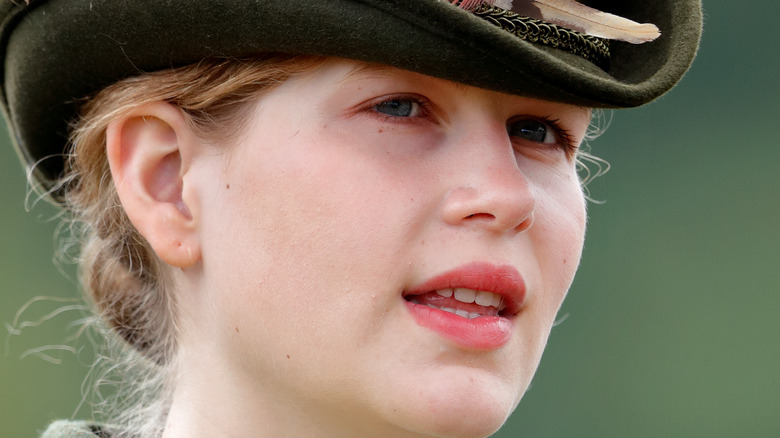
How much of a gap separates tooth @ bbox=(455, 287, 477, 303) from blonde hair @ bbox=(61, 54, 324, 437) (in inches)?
17.5

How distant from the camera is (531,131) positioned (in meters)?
2.06

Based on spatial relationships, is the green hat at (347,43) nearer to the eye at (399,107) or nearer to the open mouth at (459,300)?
the eye at (399,107)

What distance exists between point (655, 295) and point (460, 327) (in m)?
5.43

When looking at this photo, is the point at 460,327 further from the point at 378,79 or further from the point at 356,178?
the point at 378,79

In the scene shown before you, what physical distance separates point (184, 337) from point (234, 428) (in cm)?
23

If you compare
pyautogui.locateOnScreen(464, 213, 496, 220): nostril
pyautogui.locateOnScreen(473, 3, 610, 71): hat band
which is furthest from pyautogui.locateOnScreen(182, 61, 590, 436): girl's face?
pyautogui.locateOnScreen(473, 3, 610, 71): hat band

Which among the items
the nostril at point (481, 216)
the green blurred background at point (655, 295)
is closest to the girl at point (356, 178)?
the nostril at point (481, 216)

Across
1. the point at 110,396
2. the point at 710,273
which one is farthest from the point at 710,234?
the point at 110,396

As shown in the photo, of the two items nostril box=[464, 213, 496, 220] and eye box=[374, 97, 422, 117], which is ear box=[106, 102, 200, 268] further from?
nostril box=[464, 213, 496, 220]

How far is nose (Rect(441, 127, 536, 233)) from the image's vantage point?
1.82m

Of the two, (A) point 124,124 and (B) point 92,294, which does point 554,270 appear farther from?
(B) point 92,294

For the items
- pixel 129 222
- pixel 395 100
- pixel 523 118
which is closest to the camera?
pixel 395 100

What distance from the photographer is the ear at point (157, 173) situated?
2025 mm

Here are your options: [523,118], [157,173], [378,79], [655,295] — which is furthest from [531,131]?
[655,295]
